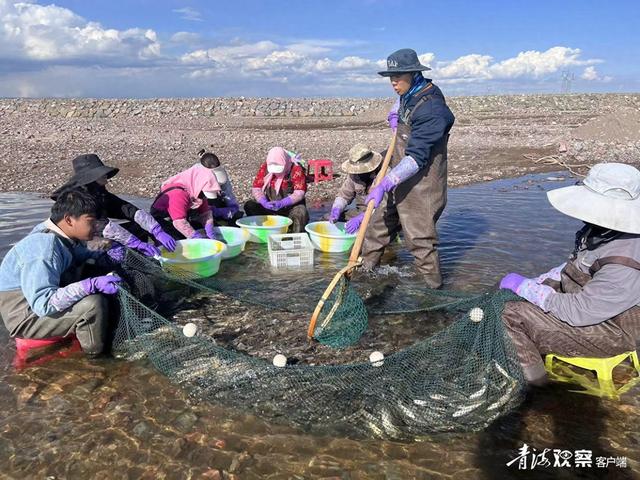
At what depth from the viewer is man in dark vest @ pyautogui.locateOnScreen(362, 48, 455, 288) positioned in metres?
4.69

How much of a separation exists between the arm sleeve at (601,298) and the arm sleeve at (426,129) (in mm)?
2007

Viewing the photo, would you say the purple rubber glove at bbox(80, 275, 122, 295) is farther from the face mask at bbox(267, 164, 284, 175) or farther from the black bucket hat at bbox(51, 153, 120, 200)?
the face mask at bbox(267, 164, 284, 175)

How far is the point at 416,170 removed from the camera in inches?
185

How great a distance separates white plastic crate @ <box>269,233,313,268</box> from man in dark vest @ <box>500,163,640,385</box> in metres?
2.98

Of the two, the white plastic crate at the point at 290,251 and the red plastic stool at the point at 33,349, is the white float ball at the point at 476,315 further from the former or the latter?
the red plastic stool at the point at 33,349

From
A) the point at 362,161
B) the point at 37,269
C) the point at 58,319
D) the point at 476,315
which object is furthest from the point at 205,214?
the point at 476,315

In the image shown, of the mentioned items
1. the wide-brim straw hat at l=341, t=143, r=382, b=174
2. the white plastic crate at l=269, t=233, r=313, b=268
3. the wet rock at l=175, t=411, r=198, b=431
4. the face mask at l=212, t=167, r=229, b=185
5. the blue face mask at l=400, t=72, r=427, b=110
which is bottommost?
the wet rock at l=175, t=411, r=198, b=431

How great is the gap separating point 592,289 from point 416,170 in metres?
2.10

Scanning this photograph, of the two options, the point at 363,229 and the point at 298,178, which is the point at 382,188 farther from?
the point at 298,178

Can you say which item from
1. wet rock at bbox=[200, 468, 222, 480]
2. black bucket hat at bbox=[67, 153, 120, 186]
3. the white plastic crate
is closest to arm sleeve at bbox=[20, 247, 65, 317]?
black bucket hat at bbox=[67, 153, 120, 186]

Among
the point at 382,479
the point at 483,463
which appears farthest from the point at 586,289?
the point at 382,479

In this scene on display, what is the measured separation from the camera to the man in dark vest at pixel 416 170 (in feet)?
15.4

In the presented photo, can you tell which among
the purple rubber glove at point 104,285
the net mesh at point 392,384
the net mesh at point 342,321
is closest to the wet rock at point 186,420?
the net mesh at point 392,384

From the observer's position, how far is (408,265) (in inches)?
253
